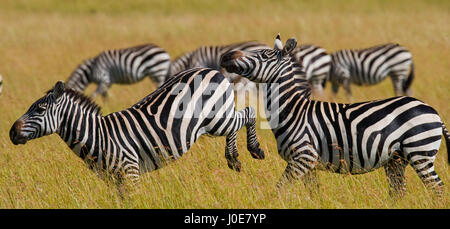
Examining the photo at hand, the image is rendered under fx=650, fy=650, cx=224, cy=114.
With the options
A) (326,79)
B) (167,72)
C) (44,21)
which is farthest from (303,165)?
(44,21)

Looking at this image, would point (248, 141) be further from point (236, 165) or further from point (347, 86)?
point (347, 86)

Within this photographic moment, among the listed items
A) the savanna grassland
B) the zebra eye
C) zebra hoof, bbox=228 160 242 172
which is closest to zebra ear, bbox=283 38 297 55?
the savanna grassland

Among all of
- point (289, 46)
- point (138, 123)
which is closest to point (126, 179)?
point (138, 123)

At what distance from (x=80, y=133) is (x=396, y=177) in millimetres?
3351

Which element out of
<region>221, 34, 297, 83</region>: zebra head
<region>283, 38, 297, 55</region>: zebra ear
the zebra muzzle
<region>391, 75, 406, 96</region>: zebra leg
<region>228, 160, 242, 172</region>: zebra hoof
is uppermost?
<region>391, 75, 406, 96</region>: zebra leg

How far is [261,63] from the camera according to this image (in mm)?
7070

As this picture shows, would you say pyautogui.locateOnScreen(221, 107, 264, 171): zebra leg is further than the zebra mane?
Yes

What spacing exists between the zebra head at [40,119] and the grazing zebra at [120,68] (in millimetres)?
9439

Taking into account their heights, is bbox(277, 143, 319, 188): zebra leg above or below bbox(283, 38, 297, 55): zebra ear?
below

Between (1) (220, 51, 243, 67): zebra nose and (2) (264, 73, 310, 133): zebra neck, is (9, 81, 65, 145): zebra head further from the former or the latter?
(2) (264, 73, 310, 133): zebra neck

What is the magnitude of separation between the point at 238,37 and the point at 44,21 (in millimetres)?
9675

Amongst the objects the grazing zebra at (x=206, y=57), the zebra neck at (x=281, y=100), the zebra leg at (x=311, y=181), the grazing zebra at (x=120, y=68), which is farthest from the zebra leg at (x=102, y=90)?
the zebra leg at (x=311, y=181)

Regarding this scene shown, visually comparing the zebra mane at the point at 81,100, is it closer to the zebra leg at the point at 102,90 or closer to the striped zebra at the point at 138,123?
the striped zebra at the point at 138,123

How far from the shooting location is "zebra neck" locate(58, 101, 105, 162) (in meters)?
6.71
